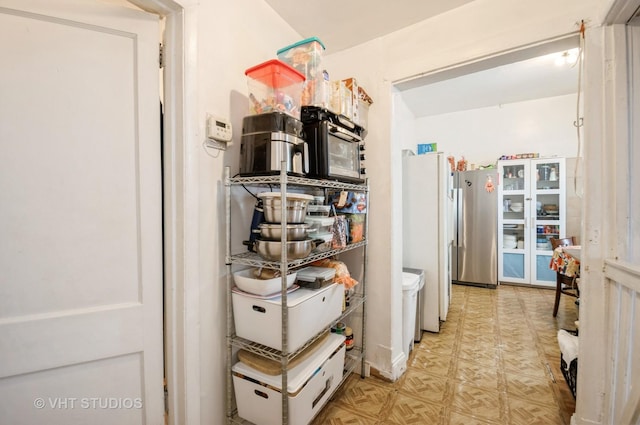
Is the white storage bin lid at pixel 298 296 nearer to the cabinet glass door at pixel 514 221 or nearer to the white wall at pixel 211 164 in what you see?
the white wall at pixel 211 164

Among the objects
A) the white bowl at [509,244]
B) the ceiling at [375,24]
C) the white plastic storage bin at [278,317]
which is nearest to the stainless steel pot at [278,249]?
the white plastic storage bin at [278,317]

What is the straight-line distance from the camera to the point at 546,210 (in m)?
4.11

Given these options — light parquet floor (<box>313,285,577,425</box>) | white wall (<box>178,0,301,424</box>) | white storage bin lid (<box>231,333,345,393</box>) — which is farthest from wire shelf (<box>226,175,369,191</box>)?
light parquet floor (<box>313,285,577,425</box>)

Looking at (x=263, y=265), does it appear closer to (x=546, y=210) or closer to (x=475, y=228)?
(x=475, y=228)

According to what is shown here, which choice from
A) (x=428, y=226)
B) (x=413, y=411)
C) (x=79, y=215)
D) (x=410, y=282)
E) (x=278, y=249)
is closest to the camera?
(x=79, y=215)

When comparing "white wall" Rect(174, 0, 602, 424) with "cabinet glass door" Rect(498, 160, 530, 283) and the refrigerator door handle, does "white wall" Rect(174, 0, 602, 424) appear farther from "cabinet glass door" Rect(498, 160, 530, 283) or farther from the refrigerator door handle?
"cabinet glass door" Rect(498, 160, 530, 283)

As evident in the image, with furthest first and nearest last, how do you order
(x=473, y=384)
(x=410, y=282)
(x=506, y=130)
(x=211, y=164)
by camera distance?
(x=506, y=130)
(x=410, y=282)
(x=473, y=384)
(x=211, y=164)

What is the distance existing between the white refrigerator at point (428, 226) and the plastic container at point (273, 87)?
1714mm

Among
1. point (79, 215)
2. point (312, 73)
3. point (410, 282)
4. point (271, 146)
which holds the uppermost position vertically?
point (312, 73)

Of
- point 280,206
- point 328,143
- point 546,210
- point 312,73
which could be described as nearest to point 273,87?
point 312,73

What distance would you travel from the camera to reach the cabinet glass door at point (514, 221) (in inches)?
164

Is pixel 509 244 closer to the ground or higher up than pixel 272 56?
closer to the ground

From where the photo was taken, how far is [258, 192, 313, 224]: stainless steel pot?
48.3 inches

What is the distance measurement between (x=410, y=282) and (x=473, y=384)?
78 cm
